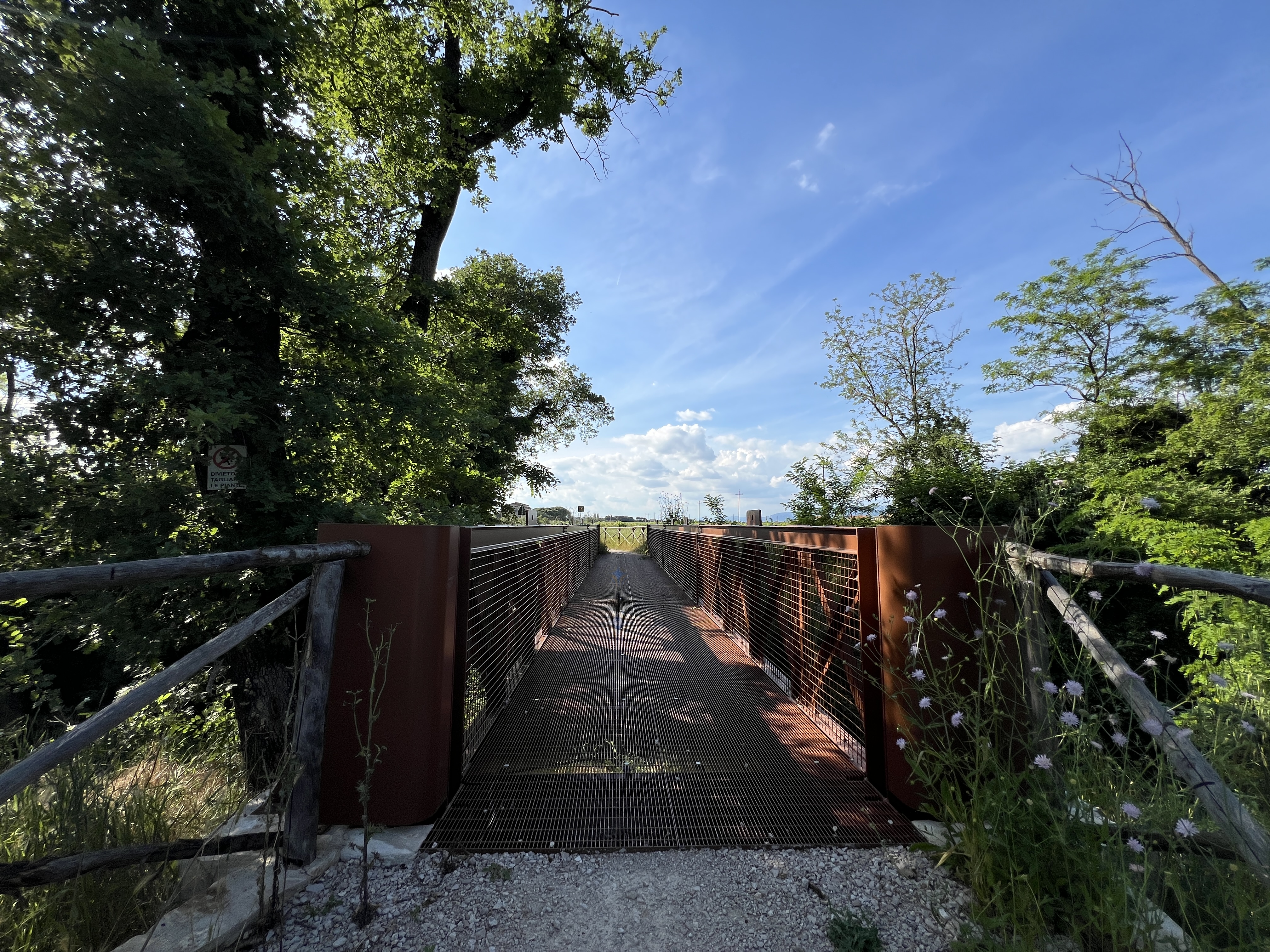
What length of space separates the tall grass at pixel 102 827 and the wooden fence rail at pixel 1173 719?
104 inches

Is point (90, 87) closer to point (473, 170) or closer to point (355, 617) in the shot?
point (355, 617)

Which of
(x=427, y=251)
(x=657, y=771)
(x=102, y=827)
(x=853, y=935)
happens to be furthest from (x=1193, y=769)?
(x=427, y=251)

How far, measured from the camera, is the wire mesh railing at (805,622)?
2801mm

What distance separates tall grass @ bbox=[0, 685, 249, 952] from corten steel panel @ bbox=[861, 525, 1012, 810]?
8.82ft

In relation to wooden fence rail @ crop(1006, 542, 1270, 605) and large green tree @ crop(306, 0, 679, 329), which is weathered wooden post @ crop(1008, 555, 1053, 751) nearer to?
wooden fence rail @ crop(1006, 542, 1270, 605)

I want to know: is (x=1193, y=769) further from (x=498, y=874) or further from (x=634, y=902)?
(x=498, y=874)

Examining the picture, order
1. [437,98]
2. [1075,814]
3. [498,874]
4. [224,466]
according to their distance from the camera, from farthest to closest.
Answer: [437,98] < [224,466] < [498,874] < [1075,814]

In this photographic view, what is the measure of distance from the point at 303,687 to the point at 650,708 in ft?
7.56

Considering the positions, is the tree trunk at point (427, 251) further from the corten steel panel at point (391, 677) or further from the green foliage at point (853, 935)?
the green foliage at point (853, 935)

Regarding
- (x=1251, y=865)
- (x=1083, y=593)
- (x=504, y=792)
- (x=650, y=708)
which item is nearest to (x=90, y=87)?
(x=504, y=792)

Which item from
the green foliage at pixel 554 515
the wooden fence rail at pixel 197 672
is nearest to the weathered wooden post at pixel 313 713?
the wooden fence rail at pixel 197 672

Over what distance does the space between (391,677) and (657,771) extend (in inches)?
58.4

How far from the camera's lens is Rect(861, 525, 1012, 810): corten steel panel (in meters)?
2.25

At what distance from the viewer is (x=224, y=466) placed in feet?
10.0
